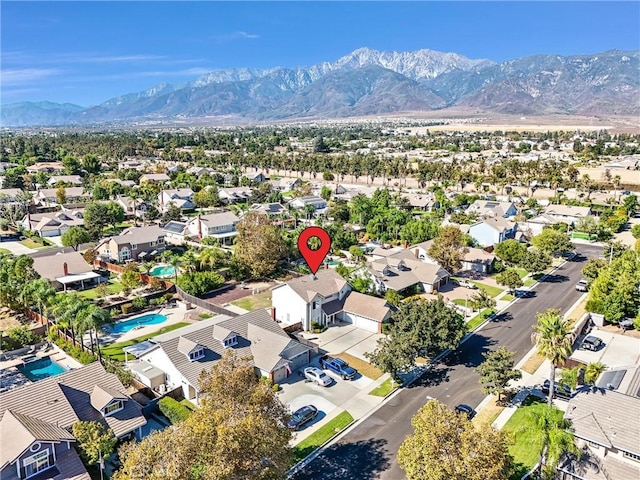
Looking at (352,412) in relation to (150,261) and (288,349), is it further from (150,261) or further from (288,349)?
(150,261)

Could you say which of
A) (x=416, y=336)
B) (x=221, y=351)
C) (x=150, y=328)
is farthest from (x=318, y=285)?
(x=150, y=328)

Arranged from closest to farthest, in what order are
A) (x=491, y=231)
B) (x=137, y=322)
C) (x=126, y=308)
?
(x=137, y=322) < (x=126, y=308) < (x=491, y=231)

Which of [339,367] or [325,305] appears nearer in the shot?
[339,367]

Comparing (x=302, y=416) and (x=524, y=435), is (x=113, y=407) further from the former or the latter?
(x=524, y=435)

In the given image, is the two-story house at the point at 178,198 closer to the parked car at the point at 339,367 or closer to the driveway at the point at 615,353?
the parked car at the point at 339,367

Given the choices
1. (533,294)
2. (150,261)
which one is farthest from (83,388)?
(533,294)

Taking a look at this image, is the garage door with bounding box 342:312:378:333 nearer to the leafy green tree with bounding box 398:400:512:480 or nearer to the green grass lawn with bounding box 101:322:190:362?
the green grass lawn with bounding box 101:322:190:362

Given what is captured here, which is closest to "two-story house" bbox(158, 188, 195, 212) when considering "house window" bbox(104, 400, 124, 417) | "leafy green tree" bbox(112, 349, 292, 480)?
"house window" bbox(104, 400, 124, 417)
